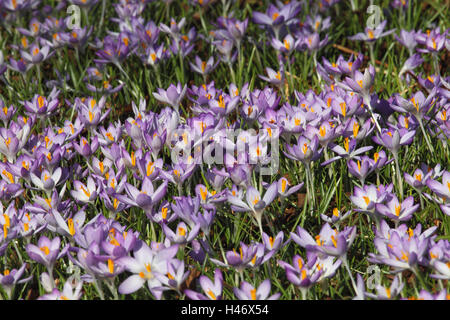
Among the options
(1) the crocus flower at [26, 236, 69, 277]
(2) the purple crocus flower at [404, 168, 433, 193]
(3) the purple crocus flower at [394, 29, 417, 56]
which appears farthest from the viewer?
(3) the purple crocus flower at [394, 29, 417, 56]

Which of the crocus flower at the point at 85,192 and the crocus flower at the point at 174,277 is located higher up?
the crocus flower at the point at 85,192

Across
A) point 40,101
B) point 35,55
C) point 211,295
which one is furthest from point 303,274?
point 35,55

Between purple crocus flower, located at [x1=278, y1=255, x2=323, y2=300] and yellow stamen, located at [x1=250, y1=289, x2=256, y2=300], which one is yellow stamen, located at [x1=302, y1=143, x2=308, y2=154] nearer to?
purple crocus flower, located at [x1=278, y1=255, x2=323, y2=300]

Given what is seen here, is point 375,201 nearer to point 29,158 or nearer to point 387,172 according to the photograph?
point 387,172

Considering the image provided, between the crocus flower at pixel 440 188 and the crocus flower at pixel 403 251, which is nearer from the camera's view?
the crocus flower at pixel 403 251

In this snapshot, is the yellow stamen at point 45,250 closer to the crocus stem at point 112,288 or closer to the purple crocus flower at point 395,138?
the crocus stem at point 112,288

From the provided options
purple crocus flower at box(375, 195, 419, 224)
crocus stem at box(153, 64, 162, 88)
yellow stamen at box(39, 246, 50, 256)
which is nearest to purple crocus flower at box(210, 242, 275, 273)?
purple crocus flower at box(375, 195, 419, 224)

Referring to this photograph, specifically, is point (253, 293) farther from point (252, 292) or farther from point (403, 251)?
point (403, 251)

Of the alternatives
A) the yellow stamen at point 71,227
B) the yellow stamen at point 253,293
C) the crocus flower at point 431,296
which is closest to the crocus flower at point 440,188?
the crocus flower at point 431,296
